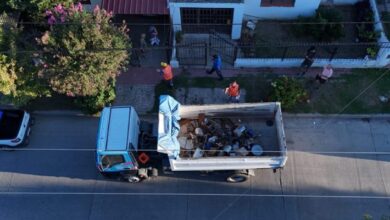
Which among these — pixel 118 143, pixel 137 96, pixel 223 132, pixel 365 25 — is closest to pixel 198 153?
pixel 223 132

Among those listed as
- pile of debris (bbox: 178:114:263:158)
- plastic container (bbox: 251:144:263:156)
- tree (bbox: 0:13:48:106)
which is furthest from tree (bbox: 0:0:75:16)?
plastic container (bbox: 251:144:263:156)

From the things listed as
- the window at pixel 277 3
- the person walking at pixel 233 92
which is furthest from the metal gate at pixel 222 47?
the window at pixel 277 3

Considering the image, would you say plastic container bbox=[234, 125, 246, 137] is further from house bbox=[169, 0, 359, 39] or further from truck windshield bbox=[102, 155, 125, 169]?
house bbox=[169, 0, 359, 39]

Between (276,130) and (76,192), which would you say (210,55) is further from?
(76,192)

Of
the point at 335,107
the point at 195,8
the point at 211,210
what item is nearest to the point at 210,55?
the point at 195,8

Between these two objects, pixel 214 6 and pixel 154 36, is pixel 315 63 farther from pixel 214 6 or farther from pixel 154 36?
pixel 154 36

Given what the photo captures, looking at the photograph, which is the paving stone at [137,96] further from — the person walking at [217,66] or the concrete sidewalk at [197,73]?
the person walking at [217,66]
